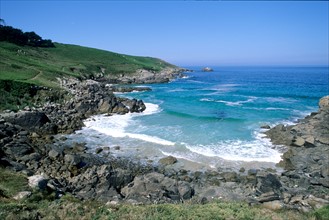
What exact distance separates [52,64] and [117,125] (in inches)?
1923

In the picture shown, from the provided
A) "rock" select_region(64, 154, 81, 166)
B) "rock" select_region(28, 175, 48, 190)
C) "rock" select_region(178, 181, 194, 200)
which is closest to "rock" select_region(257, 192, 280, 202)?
"rock" select_region(178, 181, 194, 200)

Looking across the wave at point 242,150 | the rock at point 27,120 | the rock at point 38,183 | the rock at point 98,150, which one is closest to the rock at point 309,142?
the wave at point 242,150

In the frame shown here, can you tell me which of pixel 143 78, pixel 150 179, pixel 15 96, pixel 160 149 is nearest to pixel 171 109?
pixel 160 149

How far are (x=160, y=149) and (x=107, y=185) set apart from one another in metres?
9.32

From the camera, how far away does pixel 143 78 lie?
97312mm

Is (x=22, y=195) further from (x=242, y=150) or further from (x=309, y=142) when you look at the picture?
(x=309, y=142)

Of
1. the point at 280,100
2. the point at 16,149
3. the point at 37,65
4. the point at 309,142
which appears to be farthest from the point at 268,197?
the point at 37,65

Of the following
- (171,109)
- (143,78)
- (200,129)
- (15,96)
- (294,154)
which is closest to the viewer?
(294,154)

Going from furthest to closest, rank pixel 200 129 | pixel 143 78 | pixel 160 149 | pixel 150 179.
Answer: pixel 143 78 → pixel 200 129 → pixel 160 149 → pixel 150 179

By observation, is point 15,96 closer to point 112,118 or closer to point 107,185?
point 112,118

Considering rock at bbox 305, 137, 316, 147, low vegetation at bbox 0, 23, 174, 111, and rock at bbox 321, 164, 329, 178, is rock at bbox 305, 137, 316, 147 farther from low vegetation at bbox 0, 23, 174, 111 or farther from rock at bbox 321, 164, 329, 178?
low vegetation at bbox 0, 23, 174, 111

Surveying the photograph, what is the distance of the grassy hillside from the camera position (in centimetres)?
4781

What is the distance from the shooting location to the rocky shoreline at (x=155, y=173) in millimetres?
15766

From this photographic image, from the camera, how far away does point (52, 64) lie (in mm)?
73000
